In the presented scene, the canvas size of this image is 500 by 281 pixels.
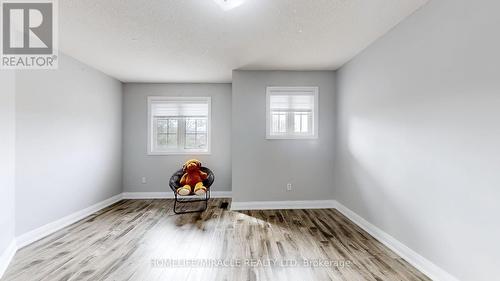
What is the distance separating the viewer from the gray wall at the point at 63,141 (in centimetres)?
271

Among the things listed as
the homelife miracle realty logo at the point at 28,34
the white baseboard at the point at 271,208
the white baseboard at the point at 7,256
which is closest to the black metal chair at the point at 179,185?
the white baseboard at the point at 271,208

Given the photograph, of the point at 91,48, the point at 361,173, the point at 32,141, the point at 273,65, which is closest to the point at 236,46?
the point at 273,65

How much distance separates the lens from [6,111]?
2.32 m

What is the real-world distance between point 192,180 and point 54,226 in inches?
80.8

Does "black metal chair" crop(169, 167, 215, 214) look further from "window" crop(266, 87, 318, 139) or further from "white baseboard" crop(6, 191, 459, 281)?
"window" crop(266, 87, 318, 139)

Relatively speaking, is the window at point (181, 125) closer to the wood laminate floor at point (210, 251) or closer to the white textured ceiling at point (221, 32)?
the white textured ceiling at point (221, 32)

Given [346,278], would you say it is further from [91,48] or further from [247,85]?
[91,48]

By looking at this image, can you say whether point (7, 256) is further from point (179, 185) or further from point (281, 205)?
point (281, 205)

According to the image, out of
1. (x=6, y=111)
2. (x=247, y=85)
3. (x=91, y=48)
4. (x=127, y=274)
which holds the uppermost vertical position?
(x=91, y=48)

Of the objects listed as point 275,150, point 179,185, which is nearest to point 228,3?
point 275,150

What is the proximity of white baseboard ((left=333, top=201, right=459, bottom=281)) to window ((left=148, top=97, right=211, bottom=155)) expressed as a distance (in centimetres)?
329

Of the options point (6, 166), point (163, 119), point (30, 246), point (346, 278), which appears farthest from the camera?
point (163, 119)

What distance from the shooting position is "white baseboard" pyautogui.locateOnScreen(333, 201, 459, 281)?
198 cm

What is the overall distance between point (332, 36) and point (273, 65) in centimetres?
124
